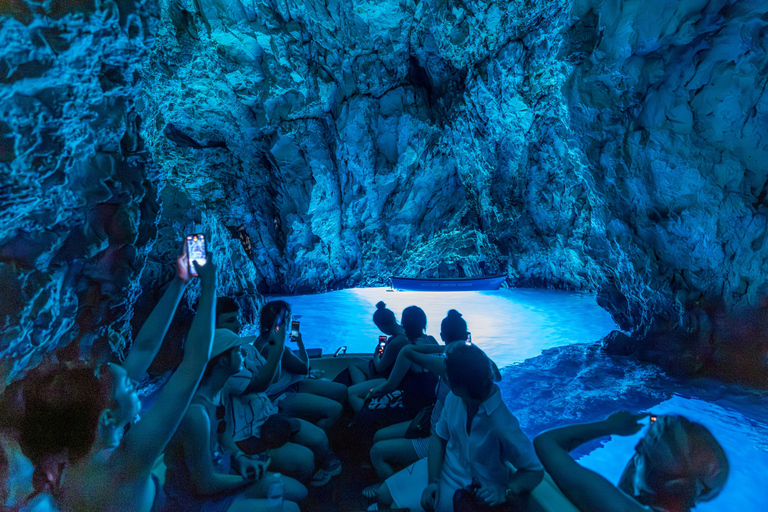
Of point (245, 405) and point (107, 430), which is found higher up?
point (107, 430)

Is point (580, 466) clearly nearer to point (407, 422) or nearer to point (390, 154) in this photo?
point (407, 422)

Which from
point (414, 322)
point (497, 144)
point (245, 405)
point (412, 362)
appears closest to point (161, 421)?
point (245, 405)

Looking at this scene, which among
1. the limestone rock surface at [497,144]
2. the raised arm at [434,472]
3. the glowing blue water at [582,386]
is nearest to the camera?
the raised arm at [434,472]

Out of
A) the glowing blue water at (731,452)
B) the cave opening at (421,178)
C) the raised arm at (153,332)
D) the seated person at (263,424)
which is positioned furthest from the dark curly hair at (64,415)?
the glowing blue water at (731,452)

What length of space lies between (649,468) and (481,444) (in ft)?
1.85

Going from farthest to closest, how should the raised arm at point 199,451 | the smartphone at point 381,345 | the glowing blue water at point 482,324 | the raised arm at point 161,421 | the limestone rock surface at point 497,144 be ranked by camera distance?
the glowing blue water at point 482,324 < the limestone rock surface at point 497,144 < the smartphone at point 381,345 < the raised arm at point 199,451 < the raised arm at point 161,421

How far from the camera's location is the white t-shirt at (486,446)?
45.3 inches

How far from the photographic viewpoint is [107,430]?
1.00m

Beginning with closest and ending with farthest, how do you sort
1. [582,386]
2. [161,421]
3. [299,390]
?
[161,421] < [299,390] < [582,386]

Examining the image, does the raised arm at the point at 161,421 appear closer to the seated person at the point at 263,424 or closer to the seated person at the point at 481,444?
the seated person at the point at 263,424

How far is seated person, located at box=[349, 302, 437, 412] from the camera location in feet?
6.48

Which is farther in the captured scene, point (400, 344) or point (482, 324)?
point (482, 324)

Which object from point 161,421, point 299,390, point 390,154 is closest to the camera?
point 161,421

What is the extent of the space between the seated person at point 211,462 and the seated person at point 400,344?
81 centimetres
